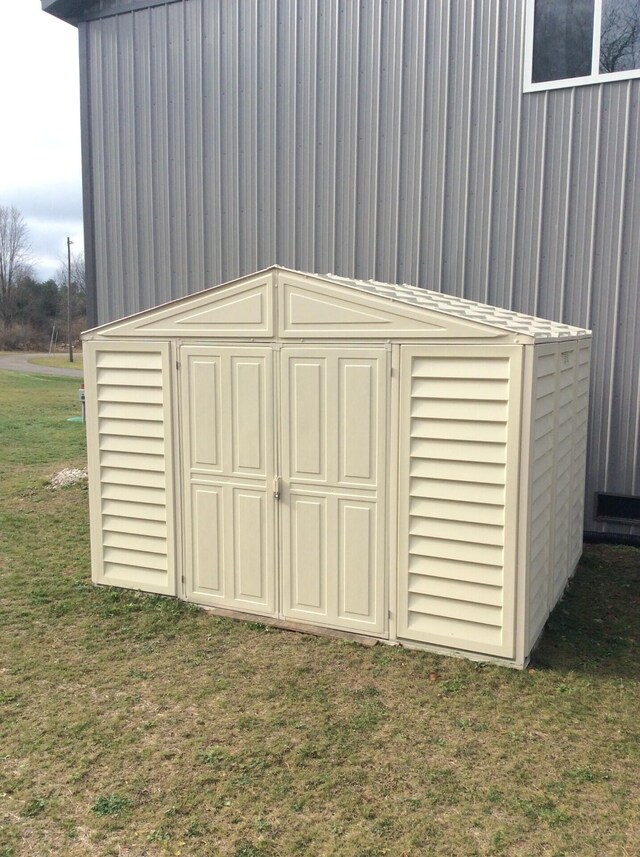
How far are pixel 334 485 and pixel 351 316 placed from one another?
1.18 meters

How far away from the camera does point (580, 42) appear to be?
282 inches

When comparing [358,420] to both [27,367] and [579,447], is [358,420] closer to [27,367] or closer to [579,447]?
[579,447]

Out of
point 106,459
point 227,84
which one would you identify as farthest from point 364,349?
point 227,84

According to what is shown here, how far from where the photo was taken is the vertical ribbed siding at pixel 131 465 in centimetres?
588

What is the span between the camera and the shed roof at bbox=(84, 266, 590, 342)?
190 inches

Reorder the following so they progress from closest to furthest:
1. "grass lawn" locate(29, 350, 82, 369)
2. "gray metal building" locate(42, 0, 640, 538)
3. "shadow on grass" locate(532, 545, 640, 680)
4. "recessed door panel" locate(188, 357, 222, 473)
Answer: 1. "shadow on grass" locate(532, 545, 640, 680)
2. "recessed door panel" locate(188, 357, 222, 473)
3. "gray metal building" locate(42, 0, 640, 538)
4. "grass lawn" locate(29, 350, 82, 369)

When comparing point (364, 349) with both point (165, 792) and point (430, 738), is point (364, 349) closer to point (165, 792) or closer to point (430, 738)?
point (430, 738)

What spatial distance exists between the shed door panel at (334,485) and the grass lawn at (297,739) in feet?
1.06

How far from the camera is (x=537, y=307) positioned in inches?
299

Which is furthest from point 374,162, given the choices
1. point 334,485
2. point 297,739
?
point 297,739

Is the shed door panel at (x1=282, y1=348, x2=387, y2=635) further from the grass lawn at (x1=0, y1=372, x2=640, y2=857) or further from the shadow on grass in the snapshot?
the shadow on grass

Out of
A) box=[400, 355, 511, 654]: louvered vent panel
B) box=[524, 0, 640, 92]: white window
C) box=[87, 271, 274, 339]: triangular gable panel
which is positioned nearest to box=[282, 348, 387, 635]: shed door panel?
box=[400, 355, 511, 654]: louvered vent panel

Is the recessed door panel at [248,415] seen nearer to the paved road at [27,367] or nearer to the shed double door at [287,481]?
the shed double door at [287,481]

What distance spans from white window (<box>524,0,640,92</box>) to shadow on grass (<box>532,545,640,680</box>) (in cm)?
456
